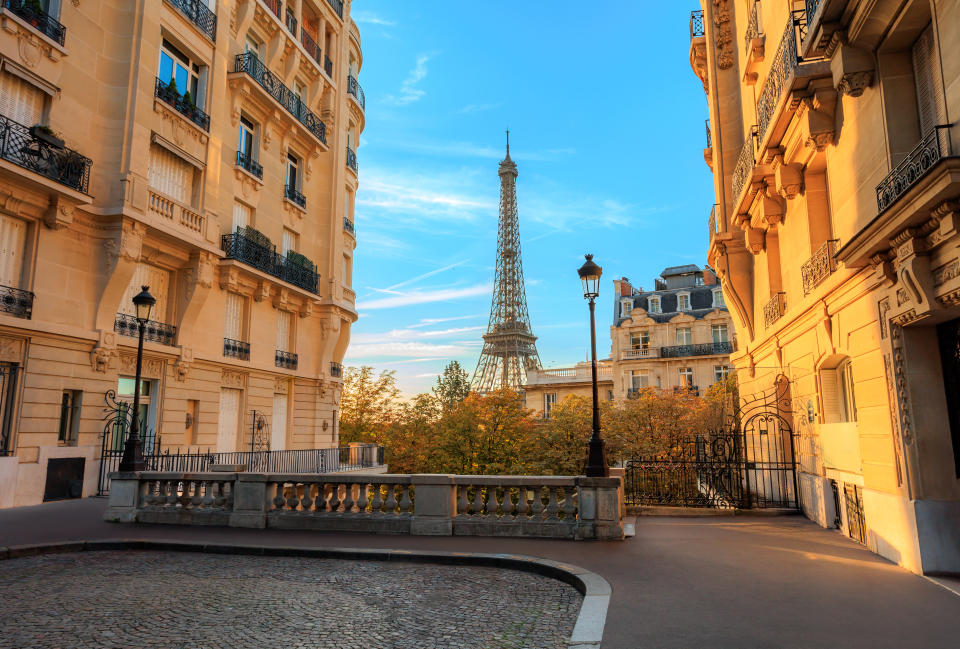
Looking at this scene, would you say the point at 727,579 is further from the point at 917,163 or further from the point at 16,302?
the point at 16,302

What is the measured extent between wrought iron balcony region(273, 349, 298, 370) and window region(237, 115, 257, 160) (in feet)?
26.8

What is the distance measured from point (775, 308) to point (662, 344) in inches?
1575

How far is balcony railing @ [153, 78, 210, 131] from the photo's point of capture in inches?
760

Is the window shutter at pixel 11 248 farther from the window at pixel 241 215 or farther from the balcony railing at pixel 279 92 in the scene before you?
the balcony railing at pixel 279 92

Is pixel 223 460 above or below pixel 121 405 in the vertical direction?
below

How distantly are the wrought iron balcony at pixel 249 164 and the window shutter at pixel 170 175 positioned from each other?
2.93 m

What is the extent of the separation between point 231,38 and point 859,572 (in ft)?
83.3

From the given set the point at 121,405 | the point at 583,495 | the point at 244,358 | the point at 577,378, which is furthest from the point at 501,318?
the point at 583,495

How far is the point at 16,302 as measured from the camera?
14.8 m

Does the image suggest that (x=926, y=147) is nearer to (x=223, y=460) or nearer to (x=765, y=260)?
(x=765, y=260)

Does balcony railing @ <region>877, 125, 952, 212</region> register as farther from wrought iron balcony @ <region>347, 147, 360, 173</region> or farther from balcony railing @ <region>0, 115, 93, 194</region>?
wrought iron balcony @ <region>347, 147, 360, 173</region>

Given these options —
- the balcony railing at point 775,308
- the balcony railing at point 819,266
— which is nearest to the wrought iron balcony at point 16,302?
the balcony railing at point 819,266

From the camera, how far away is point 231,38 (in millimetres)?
23203

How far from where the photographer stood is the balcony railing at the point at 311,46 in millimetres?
28623
